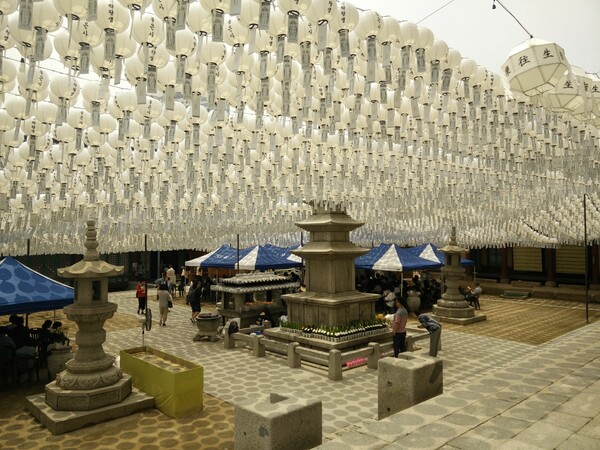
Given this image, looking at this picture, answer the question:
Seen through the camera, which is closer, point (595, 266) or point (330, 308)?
point (330, 308)

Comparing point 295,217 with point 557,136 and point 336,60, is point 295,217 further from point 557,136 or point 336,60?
point 336,60

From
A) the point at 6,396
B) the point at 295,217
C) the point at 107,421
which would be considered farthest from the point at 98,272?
the point at 295,217

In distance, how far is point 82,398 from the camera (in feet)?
23.4

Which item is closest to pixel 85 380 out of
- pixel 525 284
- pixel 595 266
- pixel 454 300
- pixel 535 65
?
pixel 535 65

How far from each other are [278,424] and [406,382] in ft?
7.04

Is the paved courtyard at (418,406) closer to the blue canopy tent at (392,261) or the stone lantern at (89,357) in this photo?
the stone lantern at (89,357)

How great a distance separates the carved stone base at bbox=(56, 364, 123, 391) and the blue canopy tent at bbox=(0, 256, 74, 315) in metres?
2.04

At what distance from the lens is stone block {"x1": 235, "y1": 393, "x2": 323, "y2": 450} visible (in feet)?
15.4

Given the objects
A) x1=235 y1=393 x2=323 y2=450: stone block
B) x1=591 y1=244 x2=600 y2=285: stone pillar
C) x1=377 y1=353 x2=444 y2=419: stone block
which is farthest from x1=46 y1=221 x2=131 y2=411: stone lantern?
x1=591 y1=244 x2=600 y2=285: stone pillar

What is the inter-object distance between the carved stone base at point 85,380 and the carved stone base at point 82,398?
3.3 inches

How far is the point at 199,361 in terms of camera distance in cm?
1086

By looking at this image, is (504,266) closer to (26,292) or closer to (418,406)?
(418,406)

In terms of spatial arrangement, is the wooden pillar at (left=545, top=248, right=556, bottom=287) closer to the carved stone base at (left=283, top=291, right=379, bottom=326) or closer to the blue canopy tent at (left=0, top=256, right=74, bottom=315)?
the carved stone base at (left=283, top=291, right=379, bottom=326)

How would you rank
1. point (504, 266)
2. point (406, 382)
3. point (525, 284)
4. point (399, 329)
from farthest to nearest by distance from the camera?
point (504, 266) → point (525, 284) → point (399, 329) → point (406, 382)
